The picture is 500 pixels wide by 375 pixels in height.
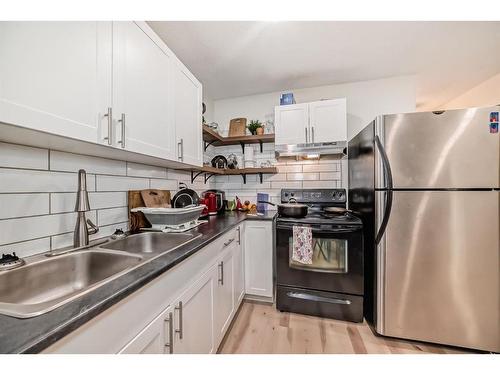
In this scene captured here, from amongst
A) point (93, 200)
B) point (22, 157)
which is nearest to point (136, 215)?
point (93, 200)

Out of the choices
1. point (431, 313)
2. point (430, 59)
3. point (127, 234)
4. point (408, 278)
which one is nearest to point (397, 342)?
point (431, 313)

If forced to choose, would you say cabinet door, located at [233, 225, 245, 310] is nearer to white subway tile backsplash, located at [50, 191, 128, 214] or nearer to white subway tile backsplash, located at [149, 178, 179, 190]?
white subway tile backsplash, located at [149, 178, 179, 190]

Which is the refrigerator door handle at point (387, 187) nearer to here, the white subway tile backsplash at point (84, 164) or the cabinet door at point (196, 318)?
the cabinet door at point (196, 318)

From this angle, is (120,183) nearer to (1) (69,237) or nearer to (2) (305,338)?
(1) (69,237)

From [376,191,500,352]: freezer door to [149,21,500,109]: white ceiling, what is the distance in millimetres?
1268

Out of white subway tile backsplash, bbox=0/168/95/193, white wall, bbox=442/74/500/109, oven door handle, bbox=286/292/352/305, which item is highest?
white wall, bbox=442/74/500/109

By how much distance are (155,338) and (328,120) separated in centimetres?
217

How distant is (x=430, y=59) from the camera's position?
1988 millimetres

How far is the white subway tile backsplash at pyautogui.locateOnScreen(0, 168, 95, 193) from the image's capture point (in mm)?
873

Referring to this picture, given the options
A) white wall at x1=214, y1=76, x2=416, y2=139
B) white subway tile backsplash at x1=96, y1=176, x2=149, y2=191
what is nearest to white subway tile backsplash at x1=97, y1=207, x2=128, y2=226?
white subway tile backsplash at x1=96, y1=176, x2=149, y2=191

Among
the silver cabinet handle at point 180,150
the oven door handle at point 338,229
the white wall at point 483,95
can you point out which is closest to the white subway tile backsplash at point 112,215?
the silver cabinet handle at point 180,150

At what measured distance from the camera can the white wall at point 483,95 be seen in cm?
236

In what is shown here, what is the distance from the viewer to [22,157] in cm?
92

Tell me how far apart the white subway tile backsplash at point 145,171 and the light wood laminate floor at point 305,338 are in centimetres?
139
